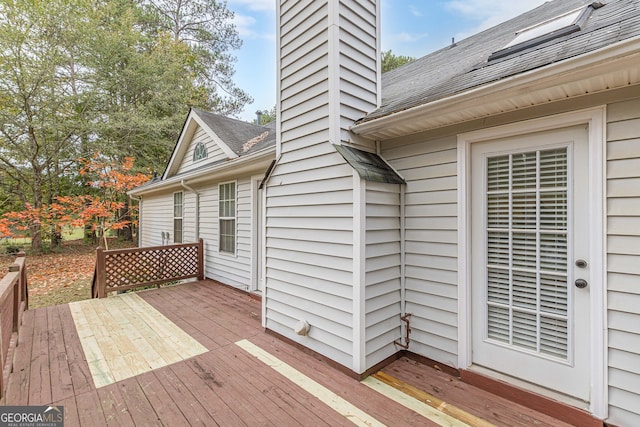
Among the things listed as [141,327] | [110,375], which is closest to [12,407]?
[110,375]

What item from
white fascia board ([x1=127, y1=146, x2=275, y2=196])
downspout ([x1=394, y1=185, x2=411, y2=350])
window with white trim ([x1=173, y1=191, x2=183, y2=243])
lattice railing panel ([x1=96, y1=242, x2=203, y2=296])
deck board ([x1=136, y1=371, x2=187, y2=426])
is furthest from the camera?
window with white trim ([x1=173, y1=191, x2=183, y2=243])

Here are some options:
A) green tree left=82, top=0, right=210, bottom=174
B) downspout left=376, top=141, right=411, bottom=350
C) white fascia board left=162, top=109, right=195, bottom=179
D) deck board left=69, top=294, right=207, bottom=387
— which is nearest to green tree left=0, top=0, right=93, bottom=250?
green tree left=82, top=0, right=210, bottom=174

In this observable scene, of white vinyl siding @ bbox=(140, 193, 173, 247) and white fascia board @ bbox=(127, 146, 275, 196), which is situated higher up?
white fascia board @ bbox=(127, 146, 275, 196)

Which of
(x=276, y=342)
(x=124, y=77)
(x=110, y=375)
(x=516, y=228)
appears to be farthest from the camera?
(x=124, y=77)

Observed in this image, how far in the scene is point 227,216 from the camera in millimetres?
5758

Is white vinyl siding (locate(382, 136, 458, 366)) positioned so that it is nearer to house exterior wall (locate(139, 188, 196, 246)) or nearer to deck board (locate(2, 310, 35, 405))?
deck board (locate(2, 310, 35, 405))

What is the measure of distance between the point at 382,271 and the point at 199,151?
6.44 meters

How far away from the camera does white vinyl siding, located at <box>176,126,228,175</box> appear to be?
261 inches

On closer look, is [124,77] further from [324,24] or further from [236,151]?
[324,24]

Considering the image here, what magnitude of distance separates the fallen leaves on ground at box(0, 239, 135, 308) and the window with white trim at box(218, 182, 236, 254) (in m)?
3.56

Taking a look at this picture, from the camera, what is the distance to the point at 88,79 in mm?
11461

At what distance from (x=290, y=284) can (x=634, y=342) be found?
9.18 ft

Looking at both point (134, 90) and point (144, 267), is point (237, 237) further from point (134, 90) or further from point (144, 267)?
point (134, 90)

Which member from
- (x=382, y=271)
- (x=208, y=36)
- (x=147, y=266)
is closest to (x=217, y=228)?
(x=147, y=266)
